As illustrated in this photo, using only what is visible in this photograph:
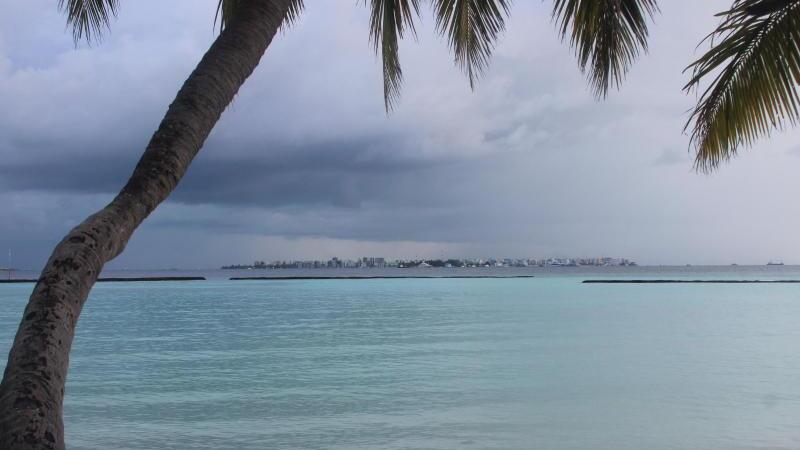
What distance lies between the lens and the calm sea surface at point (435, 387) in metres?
11.0

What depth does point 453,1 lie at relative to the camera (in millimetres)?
8039

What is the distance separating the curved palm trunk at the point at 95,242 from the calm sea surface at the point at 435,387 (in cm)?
717

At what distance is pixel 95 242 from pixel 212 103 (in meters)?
1.16

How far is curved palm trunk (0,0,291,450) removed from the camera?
2.47 m

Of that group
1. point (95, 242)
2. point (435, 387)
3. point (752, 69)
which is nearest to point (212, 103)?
point (95, 242)

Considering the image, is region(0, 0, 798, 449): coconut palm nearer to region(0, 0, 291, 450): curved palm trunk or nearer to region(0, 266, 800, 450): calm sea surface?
region(0, 0, 291, 450): curved palm trunk

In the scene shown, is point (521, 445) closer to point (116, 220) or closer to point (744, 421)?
point (744, 421)

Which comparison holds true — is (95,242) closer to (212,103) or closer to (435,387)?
(212,103)

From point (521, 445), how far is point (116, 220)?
8.49 meters

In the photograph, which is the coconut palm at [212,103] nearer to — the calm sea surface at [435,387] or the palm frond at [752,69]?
the palm frond at [752,69]

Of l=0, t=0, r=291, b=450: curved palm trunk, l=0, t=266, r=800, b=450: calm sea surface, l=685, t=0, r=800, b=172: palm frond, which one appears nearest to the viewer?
l=0, t=0, r=291, b=450: curved palm trunk

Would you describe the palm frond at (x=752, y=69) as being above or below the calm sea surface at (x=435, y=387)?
above

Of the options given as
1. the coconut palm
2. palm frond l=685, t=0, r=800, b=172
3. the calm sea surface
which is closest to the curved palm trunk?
the coconut palm

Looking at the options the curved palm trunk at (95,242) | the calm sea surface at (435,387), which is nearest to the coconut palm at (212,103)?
the curved palm trunk at (95,242)
